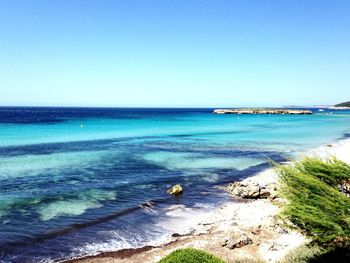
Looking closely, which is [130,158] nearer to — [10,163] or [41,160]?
[41,160]

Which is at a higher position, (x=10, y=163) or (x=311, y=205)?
(x=311, y=205)

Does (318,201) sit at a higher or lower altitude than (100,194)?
higher

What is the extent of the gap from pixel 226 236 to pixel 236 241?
1025 millimetres

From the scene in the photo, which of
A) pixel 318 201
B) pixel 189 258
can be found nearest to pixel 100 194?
pixel 189 258

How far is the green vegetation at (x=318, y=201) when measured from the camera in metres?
10.0

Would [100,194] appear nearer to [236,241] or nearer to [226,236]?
[226,236]

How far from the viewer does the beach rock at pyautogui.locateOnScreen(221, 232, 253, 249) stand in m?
15.6

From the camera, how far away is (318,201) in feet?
34.5

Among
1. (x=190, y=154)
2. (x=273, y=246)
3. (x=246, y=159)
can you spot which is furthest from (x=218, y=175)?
(x=273, y=246)

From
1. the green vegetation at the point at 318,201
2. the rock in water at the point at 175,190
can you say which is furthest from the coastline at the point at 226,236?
the rock in water at the point at 175,190

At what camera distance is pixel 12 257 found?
15141 millimetres

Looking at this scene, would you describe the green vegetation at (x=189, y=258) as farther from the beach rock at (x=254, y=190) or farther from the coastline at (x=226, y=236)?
the beach rock at (x=254, y=190)

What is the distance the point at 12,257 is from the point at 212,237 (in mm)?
8996

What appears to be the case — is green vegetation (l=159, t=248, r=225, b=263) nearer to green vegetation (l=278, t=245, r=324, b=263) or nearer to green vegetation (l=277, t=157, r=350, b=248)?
green vegetation (l=277, t=157, r=350, b=248)
